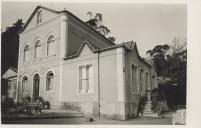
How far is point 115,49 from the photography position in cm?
362

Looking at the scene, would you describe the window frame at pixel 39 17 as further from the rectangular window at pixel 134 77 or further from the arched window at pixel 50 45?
the rectangular window at pixel 134 77

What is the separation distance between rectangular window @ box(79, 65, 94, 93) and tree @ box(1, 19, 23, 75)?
31.4 inches

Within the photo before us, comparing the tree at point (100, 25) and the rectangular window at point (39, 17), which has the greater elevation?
the rectangular window at point (39, 17)

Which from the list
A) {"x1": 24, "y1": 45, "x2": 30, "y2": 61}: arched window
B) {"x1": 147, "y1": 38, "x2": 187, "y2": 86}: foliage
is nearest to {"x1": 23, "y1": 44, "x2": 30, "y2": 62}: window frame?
{"x1": 24, "y1": 45, "x2": 30, "y2": 61}: arched window

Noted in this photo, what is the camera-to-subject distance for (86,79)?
12.2 feet

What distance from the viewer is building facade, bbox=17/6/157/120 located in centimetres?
358

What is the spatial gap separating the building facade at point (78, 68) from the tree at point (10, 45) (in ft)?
0.25

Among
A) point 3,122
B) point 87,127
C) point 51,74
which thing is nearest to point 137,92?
point 87,127

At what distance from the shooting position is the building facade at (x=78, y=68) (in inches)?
141

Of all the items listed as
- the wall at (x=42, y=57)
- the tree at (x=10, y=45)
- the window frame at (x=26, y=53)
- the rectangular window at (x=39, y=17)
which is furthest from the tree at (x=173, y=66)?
the tree at (x=10, y=45)

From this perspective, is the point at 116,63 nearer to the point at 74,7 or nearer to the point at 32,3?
the point at 74,7

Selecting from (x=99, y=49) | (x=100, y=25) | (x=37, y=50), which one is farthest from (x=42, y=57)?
(x=100, y=25)

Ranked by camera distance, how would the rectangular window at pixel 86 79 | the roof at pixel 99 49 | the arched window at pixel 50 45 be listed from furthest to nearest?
the arched window at pixel 50 45, the rectangular window at pixel 86 79, the roof at pixel 99 49

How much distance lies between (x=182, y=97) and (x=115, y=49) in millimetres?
909
